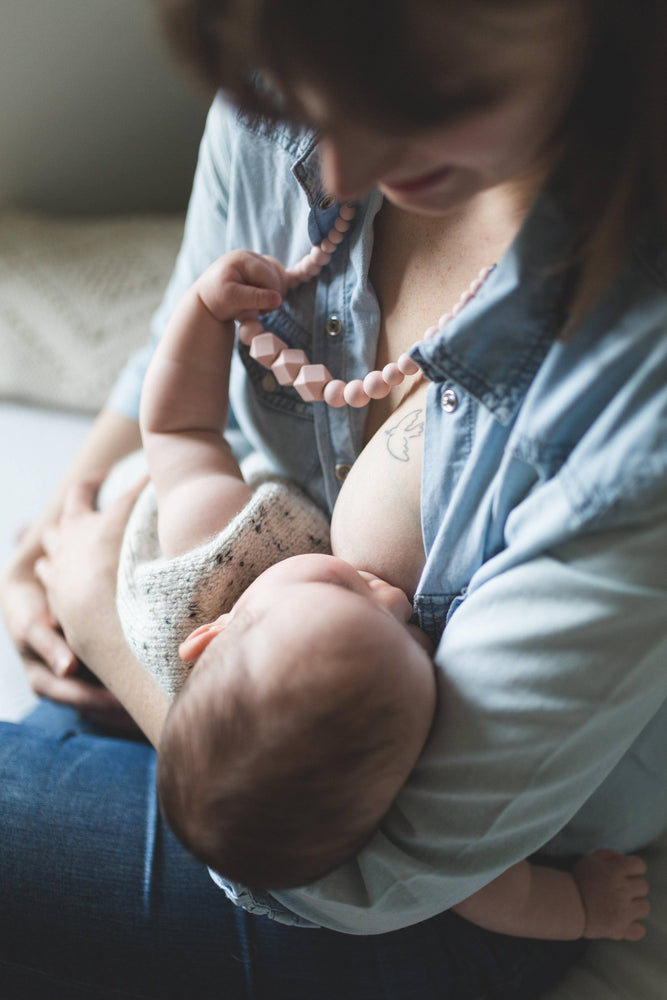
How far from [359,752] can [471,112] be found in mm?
448

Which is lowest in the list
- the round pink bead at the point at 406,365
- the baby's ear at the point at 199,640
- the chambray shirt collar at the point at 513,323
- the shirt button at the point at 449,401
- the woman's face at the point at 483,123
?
the baby's ear at the point at 199,640

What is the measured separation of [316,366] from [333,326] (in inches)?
1.9

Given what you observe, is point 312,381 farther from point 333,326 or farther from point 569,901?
point 569,901

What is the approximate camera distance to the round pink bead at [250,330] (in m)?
0.78

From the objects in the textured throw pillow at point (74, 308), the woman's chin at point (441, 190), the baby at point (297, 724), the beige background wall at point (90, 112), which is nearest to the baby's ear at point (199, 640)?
the baby at point (297, 724)

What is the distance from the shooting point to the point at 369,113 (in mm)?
395

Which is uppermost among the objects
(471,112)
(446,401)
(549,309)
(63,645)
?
(471,112)

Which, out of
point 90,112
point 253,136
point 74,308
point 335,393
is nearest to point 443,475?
point 335,393

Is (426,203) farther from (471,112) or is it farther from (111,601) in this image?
(111,601)

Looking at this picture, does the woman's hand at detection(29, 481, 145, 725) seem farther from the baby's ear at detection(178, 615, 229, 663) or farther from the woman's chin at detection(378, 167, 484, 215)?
the woman's chin at detection(378, 167, 484, 215)

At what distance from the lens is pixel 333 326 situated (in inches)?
30.8

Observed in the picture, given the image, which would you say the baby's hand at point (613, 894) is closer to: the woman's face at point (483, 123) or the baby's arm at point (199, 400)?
the baby's arm at point (199, 400)

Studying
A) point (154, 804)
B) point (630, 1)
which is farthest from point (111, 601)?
point (630, 1)

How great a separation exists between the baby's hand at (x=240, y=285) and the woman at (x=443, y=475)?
44 millimetres
